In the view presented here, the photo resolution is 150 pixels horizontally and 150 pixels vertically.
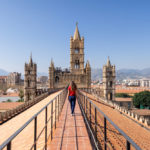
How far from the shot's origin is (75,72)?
4944cm

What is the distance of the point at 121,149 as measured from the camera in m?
5.00

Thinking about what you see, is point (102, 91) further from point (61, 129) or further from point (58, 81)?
point (61, 129)

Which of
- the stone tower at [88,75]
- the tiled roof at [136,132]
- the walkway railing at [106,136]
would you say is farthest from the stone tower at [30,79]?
the walkway railing at [106,136]

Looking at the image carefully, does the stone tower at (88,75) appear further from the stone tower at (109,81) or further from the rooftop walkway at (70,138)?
the rooftop walkway at (70,138)

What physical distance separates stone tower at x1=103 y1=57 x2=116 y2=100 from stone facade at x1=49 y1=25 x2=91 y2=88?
5.69 metres

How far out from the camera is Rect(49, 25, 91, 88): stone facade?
156 ft

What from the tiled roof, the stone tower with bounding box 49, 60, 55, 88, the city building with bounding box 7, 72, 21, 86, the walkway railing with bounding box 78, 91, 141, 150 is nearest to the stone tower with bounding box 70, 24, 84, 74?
the stone tower with bounding box 49, 60, 55, 88

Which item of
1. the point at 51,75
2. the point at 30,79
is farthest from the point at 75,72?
the point at 30,79

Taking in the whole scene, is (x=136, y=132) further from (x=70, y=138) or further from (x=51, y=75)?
(x=51, y=75)

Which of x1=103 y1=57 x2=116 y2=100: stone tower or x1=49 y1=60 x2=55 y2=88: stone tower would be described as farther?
A: x1=103 y1=57 x2=116 y2=100: stone tower

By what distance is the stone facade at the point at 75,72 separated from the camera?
4750 centimetres

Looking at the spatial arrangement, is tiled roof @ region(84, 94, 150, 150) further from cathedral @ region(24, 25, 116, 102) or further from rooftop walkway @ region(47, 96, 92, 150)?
cathedral @ region(24, 25, 116, 102)

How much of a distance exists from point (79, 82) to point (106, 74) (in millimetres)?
9567

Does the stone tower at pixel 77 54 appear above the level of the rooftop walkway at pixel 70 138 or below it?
above
